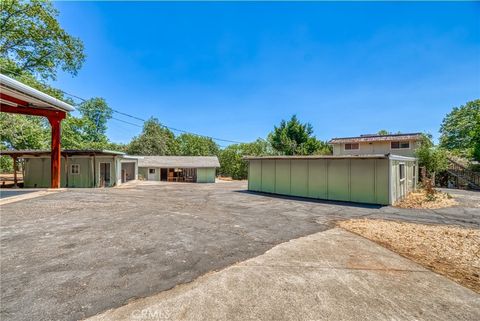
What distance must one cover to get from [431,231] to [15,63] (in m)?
24.3

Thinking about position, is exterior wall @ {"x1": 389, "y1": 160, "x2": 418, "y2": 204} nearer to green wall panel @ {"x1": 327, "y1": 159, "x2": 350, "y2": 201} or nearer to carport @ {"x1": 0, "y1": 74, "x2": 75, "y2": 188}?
green wall panel @ {"x1": 327, "y1": 159, "x2": 350, "y2": 201}

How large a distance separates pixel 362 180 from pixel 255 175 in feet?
23.8

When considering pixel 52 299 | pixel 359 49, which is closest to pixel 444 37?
pixel 359 49

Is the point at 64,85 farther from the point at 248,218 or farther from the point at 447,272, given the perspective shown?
the point at 447,272

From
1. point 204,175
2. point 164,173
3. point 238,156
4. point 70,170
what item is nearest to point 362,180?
point 204,175

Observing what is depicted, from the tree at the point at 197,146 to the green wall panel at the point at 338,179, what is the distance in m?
30.8

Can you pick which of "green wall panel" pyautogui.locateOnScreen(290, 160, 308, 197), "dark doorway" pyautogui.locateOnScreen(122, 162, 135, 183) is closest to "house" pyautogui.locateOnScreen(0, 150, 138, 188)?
"dark doorway" pyautogui.locateOnScreen(122, 162, 135, 183)

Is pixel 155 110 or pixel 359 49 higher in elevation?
pixel 155 110

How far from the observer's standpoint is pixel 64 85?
18750mm

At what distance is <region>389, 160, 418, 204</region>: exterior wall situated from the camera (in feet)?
36.1

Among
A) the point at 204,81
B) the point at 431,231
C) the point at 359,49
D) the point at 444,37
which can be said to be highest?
the point at 204,81

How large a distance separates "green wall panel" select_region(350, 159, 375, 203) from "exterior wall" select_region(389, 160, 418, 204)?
85 centimetres

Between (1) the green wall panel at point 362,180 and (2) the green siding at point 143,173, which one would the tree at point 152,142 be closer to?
(2) the green siding at point 143,173

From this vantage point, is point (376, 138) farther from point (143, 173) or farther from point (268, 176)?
point (143, 173)
